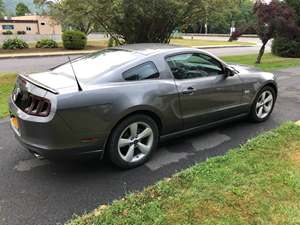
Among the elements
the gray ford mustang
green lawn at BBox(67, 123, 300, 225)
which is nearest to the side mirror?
the gray ford mustang

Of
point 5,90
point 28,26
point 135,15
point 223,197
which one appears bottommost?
point 28,26

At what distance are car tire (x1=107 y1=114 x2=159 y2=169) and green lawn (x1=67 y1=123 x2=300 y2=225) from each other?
0.57m

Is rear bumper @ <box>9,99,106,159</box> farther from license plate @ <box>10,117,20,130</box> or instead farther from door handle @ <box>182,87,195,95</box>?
door handle @ <box>182,87,195,95</box>

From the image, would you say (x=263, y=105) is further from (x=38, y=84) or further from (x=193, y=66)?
(x=38, y=84)

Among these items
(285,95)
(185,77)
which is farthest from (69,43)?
(185,77)

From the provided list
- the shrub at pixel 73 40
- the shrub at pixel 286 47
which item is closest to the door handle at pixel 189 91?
the shrub at pixel 286 47

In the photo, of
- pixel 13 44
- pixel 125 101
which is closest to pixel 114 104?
pixel 125 101

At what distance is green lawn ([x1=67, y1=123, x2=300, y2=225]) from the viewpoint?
2734 millimetres

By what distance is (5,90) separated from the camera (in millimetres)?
7957

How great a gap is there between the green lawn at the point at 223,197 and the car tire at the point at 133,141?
1.88 feet

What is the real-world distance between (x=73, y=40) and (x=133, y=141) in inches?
845

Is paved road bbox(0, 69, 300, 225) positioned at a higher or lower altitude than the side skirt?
lower

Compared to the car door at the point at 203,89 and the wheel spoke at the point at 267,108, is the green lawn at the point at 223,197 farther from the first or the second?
the wheel spoke at the point at 267,108

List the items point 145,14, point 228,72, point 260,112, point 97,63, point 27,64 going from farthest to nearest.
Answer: point 27,64 → point 145,14 → point 260,112 → point 228,72 → point 97,63
